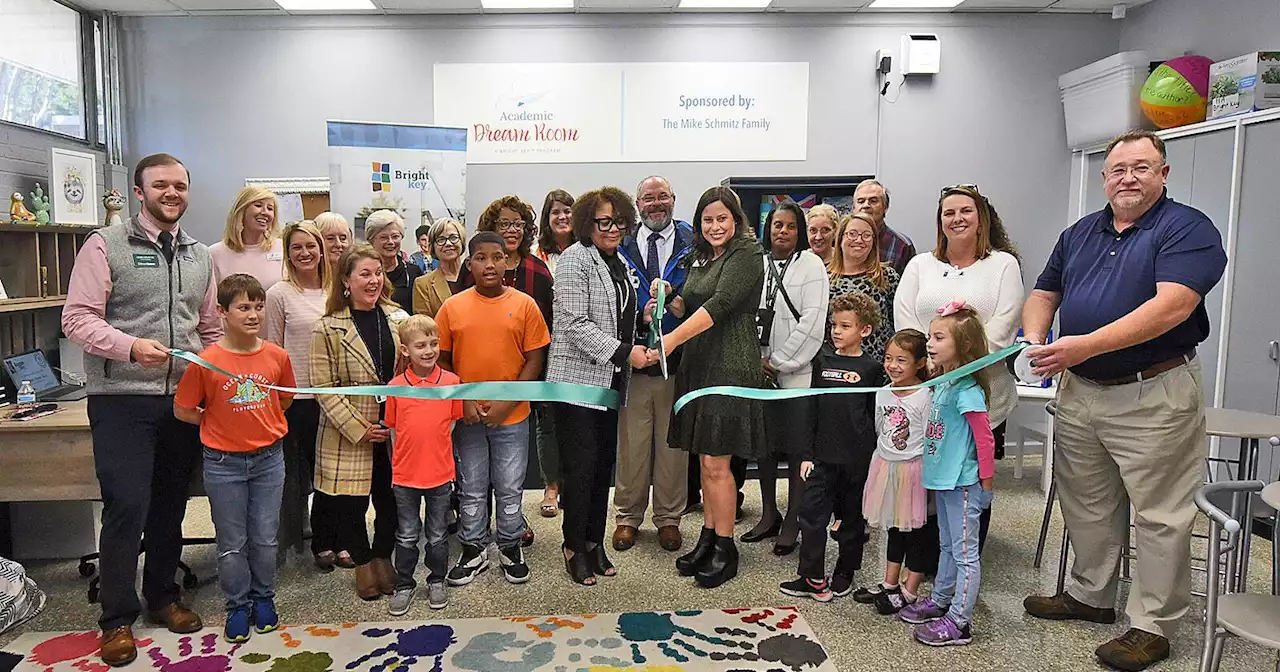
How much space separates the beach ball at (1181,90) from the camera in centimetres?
500

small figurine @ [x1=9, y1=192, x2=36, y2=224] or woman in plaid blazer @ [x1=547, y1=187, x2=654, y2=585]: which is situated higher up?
small figurine @ [x1=9, y1=192, x2=36, y2=224]

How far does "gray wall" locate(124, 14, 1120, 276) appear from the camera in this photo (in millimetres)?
5945

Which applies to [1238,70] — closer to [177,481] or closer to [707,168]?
[707,168]

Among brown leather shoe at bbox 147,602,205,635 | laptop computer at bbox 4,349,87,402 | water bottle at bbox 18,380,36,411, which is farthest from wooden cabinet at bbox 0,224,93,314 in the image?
brown leather shoe at bbox 147,602,205,635

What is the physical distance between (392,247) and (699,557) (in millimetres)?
1995

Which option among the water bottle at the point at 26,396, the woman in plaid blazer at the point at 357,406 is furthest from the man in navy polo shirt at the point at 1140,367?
the water bottle at the point at 26,396

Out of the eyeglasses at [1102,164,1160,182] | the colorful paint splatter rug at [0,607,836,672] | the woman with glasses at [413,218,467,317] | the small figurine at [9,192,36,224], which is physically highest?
the eyeglasses at [1102,164,1160,182]

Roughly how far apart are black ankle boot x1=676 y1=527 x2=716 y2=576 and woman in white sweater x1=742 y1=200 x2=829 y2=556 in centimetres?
40

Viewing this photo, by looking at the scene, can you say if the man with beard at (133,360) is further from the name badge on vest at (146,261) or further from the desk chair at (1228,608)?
the desk chair at (1228,608)

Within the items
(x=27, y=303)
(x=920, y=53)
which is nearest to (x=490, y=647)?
(x=27, y=303)

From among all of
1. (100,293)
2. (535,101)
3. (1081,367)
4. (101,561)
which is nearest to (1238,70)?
(1081,367)

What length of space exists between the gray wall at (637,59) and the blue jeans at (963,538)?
3763 mm

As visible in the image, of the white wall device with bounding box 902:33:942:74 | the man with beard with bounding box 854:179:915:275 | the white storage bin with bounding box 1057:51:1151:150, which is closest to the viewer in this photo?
the man with beard with bounding box 854:179:915:275

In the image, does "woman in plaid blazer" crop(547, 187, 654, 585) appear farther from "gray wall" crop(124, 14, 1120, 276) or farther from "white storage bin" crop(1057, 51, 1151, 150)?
"white storage bin" crop(1057, 51, 1151, 150)
